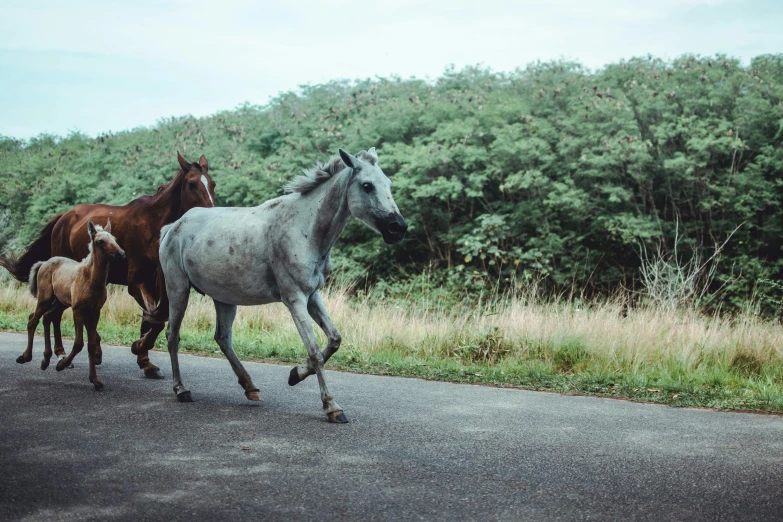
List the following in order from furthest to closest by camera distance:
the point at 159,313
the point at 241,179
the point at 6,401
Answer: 1. the point at 241,179
2. the point at 159,313
3. the point at 6,401

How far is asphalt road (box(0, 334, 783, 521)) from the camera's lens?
4199 mm

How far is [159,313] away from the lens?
27.9 feet

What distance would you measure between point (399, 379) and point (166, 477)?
437cm

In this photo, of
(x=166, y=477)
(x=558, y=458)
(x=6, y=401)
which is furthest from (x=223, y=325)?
(x=558, y=458)

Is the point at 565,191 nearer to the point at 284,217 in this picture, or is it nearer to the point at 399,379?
the point at 399,379

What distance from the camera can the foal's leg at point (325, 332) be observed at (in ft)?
22.2

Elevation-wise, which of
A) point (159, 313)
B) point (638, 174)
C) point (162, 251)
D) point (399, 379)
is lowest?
point (399, 379)

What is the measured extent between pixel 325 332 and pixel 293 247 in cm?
81

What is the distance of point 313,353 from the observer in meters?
6.62

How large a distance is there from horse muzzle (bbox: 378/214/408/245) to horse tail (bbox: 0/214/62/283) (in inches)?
261

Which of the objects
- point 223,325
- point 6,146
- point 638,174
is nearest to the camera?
point 223,325

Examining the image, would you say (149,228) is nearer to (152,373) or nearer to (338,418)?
(152,373)

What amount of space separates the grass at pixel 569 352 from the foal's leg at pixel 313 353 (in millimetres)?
2608

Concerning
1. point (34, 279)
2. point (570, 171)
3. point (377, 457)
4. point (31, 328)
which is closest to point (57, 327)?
point (31, 328)
